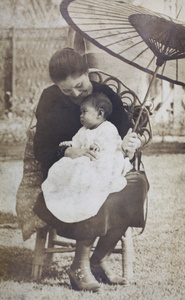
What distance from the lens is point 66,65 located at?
11.5ft

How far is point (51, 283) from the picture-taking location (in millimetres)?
3377

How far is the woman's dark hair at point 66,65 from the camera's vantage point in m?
3.50

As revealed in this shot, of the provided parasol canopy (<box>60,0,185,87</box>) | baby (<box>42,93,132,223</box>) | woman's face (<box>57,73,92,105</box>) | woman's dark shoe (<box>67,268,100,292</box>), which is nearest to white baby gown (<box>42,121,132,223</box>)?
baby (<box>42,93,132,223</box>)

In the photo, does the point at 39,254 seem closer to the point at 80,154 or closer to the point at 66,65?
the point at 80,154

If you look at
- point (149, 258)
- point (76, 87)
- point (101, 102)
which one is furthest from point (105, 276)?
point (76, 87)

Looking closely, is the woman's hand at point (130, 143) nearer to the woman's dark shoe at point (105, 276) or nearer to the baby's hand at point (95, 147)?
the baby's hand at point (95, 147)

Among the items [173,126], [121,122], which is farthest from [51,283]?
[173,126]

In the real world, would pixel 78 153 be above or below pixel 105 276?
above

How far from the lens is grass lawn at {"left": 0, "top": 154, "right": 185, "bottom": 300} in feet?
11.1

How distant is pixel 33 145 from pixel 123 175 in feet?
2.57

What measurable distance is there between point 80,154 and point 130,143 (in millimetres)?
426

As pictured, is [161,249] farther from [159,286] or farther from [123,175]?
[123,175]

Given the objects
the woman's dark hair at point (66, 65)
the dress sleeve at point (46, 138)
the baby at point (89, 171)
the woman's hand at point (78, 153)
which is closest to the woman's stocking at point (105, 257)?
the baby at point (89, 171)

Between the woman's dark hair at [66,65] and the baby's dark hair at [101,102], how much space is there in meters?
0.24
